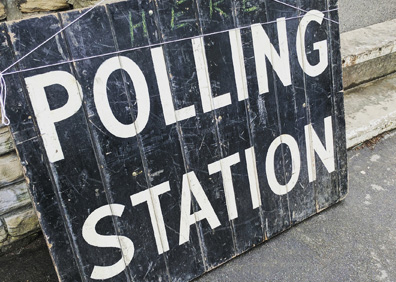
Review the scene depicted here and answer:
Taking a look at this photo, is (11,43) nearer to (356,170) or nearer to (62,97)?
(62,97)

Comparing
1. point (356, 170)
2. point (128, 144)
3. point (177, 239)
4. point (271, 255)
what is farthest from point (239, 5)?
point (356, 170)

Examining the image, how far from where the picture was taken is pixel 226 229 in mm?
1675

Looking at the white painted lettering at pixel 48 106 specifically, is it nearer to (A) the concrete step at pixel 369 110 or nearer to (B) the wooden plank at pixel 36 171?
(B) the wooden plank at pixel 36 171

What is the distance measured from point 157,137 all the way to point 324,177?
87cm

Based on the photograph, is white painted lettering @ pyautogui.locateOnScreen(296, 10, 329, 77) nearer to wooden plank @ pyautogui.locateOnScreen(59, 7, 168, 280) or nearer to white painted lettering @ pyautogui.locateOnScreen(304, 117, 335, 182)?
white painted lettering @ pyautogui.locateOnScreen(304, 117, 335, 182)

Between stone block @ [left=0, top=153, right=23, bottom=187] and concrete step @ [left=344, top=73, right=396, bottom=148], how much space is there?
1765 mm

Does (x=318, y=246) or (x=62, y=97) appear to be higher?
(x=62, y=97)

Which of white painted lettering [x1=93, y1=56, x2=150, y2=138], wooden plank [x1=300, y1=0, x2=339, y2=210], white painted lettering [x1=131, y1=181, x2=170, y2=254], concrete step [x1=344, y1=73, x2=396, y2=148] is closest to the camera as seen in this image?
white painted lettering [x1=93, y1=56, x2=150, y2=138]

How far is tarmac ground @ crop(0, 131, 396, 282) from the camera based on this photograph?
161cm

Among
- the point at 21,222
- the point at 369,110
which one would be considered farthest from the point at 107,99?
the point at 369,110

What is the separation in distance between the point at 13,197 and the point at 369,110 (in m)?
2.06

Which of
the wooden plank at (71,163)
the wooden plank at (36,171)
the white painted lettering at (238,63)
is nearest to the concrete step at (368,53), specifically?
the white painted lettering at (238,63)

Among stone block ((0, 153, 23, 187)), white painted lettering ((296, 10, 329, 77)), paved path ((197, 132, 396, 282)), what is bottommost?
paved path ((197, 132, 396, 282))

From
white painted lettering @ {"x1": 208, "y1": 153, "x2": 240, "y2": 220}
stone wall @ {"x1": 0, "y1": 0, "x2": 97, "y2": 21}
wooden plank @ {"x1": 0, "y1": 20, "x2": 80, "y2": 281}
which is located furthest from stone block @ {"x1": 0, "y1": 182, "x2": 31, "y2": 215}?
white painted lettering @ {"x1": 208, "y1": 153, "x2": 240, "y2": 220}
